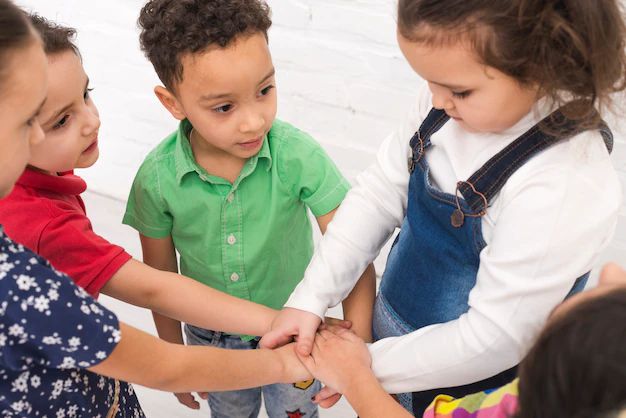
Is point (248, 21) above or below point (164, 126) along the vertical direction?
above

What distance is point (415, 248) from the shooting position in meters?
1.00

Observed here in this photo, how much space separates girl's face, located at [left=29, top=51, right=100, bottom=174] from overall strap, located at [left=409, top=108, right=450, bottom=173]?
43 centimetres

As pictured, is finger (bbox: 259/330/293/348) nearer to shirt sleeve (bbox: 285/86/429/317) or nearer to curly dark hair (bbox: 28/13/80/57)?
shirt sleeve (bbox: 285/86/429/317)

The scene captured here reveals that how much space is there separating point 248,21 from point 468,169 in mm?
361

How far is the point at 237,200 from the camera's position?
1117 millimetres

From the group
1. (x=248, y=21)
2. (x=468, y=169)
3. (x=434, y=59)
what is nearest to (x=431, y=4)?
(x=434, y=59)

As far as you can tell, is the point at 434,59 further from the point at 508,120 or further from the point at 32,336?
the point at 32,336

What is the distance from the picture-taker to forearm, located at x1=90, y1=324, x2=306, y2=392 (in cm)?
77

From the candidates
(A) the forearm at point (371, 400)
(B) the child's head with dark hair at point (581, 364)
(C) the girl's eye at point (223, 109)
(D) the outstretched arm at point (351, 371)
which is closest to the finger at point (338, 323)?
(D) the outstretched arm at point (351, 371)

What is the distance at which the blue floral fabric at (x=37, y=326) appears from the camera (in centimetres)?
69

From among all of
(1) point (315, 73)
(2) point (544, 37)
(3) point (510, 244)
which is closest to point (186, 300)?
(3) point (510, 244)

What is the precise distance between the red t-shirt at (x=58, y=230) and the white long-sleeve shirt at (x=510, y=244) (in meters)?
0.39

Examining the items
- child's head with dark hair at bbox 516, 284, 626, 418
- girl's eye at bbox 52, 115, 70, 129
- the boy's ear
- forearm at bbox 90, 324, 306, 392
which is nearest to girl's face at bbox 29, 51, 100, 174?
girl's eye at bbox 52, 115, 70, 129

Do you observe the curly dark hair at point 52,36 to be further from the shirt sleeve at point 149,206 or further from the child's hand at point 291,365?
the child's hand at point 291,365
